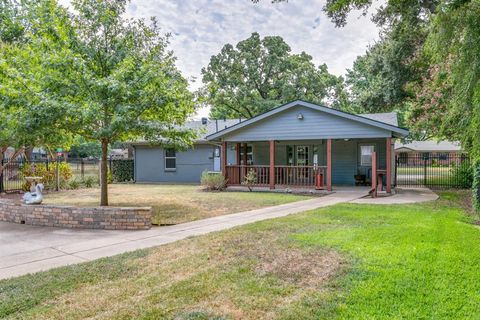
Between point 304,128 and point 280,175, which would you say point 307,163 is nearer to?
point 280,175

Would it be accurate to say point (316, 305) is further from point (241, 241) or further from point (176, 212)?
point (176, 212)

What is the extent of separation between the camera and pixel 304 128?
15.5m

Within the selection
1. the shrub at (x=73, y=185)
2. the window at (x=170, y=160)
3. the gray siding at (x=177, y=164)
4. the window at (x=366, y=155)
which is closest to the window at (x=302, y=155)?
the window at (x=366, y=155)

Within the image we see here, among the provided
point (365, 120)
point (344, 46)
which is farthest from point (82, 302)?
point (344, 46)

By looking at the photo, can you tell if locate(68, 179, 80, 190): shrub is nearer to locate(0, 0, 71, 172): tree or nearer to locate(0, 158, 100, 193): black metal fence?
locate(0, 158, 100, 193): black metal fence

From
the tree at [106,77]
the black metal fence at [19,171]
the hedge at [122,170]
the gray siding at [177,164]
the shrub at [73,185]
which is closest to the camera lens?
the tree at [106,77]

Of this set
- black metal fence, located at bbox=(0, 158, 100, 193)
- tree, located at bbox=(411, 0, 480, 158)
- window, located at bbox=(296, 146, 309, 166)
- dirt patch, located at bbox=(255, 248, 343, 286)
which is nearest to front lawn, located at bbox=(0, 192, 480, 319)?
dirt patch, located at bbox=(255, 248, 343, 286)

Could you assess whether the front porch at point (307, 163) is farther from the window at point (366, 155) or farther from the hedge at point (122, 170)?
the hedge at point (122, 170)

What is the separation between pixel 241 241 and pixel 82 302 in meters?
2.92

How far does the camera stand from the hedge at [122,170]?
23062mm

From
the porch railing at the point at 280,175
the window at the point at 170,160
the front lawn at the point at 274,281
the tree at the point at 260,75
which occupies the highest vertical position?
the tree at the point at 260,75

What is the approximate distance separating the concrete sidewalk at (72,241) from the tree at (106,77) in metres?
2.68

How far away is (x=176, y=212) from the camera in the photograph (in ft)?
32.3

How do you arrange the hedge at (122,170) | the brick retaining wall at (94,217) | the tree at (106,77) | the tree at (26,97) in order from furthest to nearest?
the hedge at (122,170), the tree at (106,77), the tree at (26,97), the brick retaining wall at (94,217)
